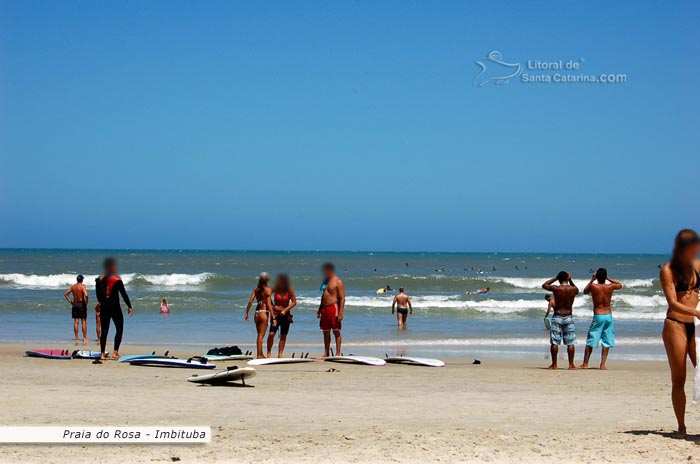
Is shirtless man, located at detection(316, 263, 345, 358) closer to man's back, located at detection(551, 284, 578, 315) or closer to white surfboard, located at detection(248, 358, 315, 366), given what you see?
white surfboard, located at detection(248, 358, 315, 366)

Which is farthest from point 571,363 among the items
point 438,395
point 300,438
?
point 300,438

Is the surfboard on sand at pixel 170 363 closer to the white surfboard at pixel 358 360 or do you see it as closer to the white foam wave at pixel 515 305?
the white surfboard at pixel 358 360

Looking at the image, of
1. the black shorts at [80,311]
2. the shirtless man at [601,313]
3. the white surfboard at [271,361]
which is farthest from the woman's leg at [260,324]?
the black shorts at [80,311]

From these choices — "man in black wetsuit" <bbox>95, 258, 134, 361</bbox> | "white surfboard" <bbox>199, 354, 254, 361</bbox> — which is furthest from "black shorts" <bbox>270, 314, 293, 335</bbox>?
"man in black wetsuit" <bbox>95, 258, 134, 361</bbox>

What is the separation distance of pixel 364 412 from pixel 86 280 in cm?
4677

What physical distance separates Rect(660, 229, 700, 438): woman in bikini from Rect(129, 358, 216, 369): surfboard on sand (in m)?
7.42

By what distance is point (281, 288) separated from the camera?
1364 cm

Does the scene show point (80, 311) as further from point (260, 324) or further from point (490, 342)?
point (490, 342)

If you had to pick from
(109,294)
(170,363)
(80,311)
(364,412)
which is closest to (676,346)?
(364,412)

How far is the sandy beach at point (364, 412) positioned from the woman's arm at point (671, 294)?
1.13 m

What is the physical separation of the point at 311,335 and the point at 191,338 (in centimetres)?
294

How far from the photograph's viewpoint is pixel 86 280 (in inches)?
2035

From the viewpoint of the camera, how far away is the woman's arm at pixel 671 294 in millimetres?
6176

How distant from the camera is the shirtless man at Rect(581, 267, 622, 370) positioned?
13.3m
